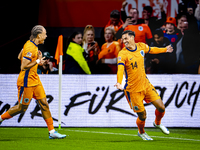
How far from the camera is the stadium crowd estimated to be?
33.3 ft

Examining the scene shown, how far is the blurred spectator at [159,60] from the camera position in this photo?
1027cm

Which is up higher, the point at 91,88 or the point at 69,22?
the point at 69,22

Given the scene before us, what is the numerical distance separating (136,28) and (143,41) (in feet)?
1.39

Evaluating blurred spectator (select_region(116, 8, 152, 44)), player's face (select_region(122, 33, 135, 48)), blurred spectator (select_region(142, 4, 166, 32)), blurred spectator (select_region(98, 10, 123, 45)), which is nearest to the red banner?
blurred spectator (select_region(142, 4, 166, 32))

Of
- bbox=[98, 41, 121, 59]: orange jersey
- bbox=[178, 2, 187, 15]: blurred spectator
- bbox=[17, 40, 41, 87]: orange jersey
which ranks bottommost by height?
bbox=[17, 40, 41, 87]: orange jersey

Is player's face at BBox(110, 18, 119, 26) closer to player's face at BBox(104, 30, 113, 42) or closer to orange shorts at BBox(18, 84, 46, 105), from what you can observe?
player's face at BBox(104, 30, 113, 42)

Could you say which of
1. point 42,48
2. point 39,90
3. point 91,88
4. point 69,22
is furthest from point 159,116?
point 69,22

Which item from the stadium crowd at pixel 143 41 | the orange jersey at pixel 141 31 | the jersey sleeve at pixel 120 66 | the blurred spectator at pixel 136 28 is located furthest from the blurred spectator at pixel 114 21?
the jersey sleeve at pixel 120 66

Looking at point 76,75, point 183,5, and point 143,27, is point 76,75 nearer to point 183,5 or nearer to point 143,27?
point 143,27

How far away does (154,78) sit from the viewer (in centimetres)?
951

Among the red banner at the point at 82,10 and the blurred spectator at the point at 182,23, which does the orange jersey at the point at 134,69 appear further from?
the red banner at the point at 82,10

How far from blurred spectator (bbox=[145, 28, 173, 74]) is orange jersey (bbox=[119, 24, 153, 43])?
10.3 inches

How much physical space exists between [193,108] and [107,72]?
259 cm

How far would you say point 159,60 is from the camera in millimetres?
10328
